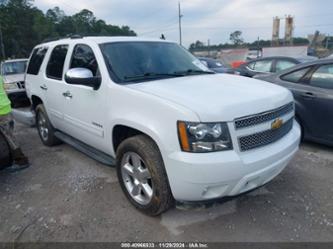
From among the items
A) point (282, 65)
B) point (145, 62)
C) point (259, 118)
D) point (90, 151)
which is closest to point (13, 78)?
point (90, 151)

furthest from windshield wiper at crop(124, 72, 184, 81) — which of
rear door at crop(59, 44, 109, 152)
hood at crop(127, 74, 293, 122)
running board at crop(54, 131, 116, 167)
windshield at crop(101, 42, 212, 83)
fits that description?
running board at crop(54, 131, 116, 167)

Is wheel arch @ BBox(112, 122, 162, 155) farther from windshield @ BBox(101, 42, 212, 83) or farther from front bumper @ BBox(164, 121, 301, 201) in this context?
front bumper @ BBox(164, 121, 301, 201)

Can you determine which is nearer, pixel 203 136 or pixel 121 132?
pixel 203 136

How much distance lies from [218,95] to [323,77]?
9.02 feet

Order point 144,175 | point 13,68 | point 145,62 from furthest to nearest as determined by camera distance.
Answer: point 13,68 → point 145,62 → point 144,175

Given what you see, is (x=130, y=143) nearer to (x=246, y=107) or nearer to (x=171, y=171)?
(x=171, y=171)

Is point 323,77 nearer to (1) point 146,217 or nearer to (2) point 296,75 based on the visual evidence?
(2) point 296,75

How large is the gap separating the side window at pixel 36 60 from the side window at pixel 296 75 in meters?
4.27

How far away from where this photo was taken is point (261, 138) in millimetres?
2598

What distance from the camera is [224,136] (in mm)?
2369

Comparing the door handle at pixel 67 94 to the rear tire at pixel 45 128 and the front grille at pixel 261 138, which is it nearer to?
the rear tire at pixel 45 128

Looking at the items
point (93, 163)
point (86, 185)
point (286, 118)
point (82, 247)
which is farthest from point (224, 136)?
point (93, 163)

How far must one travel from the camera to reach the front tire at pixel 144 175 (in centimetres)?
265

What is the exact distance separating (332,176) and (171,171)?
8.48 ft
